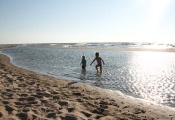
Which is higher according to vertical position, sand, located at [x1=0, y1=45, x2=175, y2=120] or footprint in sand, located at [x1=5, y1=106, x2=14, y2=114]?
footprint in sand, located at [x1=5, y1=106, x2=14, y2=114]

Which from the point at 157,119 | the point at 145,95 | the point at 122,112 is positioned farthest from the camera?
the point at 145,95

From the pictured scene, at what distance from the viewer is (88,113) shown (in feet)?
18.3

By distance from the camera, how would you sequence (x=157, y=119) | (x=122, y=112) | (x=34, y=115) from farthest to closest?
(x=122, y=112), (x=157, y=119), (x=34, y=115)

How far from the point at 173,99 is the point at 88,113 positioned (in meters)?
3.88

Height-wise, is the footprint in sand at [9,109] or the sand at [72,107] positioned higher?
the footprint in sand at [9,109]

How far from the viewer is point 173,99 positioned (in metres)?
7.50

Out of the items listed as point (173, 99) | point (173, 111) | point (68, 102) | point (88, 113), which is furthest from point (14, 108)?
point (173, 99)

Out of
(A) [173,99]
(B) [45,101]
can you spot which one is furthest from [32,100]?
(A) [173,99]

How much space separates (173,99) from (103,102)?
292 centimetres

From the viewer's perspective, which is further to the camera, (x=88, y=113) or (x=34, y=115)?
(x=88, y=113)

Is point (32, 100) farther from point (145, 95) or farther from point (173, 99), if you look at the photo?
point (173, 99)

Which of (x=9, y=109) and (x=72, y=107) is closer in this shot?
(x=9, y=109)

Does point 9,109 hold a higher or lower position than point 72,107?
higher

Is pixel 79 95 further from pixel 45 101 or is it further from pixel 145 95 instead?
pixel 145 95
